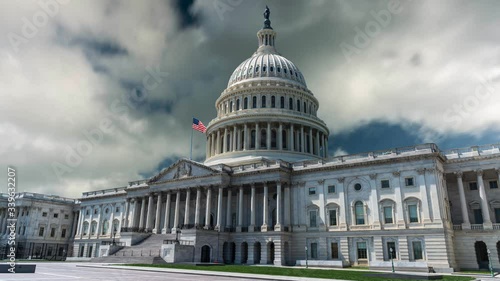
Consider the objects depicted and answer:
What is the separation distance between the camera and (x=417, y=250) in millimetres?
47531

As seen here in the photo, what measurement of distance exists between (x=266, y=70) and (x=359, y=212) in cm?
4718

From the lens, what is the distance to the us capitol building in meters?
48.1

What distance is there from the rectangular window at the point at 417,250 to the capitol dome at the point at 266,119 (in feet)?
104

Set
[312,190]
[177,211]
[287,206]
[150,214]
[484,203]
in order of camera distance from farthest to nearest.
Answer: [150,214], [177,211], [287,206], [312,190], [484,203]

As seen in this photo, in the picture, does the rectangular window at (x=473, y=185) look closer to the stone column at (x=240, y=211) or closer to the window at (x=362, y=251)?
the window at (x=362, y=251)

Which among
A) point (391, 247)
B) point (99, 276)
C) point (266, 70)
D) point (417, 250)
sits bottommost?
point (99, 276)

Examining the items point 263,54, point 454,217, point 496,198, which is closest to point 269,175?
point 454,217

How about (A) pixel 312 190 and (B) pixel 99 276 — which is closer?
(B) pixel 99 276

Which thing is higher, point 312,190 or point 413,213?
point 312,190

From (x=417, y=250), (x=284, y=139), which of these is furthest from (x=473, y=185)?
(x=284, y=139)

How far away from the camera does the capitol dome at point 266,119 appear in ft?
257

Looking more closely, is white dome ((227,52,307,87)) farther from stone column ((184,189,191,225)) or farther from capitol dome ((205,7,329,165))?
stone column ((184,189,191,225))

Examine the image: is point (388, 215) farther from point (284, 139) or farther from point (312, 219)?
point (284, 139)

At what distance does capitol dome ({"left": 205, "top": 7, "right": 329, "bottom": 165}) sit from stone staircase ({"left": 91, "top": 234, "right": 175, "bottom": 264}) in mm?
21199
